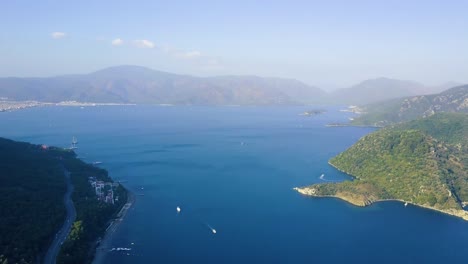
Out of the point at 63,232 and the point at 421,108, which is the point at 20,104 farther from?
the point at 63,232

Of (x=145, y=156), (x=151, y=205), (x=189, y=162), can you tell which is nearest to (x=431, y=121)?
(x=189, y=162)

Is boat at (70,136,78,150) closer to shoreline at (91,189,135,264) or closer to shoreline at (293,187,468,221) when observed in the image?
shoreline at (91,189,135,264)

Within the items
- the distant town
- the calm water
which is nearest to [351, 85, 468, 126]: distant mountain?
the calm water

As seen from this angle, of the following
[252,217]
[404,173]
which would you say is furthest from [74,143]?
[404,173]

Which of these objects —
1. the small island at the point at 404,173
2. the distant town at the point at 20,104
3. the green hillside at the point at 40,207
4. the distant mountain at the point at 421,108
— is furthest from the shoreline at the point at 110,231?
the distant town at the point at 20,104

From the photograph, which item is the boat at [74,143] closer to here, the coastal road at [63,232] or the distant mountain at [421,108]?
the coastal road at [63,232]

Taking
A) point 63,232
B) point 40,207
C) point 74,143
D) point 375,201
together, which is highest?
point 74,143
